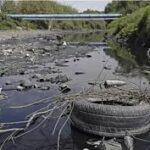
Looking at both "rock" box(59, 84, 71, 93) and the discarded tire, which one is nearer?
the discarded tire

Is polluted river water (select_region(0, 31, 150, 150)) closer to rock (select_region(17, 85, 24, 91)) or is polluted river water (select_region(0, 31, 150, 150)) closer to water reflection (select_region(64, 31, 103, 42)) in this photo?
rock (select_region(17, 85, 24, 91))

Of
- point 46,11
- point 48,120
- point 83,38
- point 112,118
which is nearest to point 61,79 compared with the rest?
point 48,120

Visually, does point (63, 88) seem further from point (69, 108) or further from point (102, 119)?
point (102, 119)

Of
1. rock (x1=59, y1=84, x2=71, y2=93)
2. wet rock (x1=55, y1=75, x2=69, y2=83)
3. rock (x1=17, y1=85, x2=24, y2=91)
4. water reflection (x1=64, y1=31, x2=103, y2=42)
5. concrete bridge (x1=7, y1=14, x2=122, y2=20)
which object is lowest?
water reflection (x1=64, y1=31, x2=103, y2=42)

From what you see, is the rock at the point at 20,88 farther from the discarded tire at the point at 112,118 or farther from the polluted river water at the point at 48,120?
the discarded tire at the point at 112,118

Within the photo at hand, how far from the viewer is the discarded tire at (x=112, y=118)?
11859 mm

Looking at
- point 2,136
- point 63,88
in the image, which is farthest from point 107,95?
point 63,88

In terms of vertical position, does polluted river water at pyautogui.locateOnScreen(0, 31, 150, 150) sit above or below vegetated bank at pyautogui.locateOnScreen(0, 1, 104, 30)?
above

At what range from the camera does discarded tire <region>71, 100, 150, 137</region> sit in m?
11.9

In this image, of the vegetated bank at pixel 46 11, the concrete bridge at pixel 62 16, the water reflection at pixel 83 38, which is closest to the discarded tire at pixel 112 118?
the water reflection at pixel 83 38

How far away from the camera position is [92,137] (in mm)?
12148

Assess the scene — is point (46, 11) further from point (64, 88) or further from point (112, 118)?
point (112, 118)

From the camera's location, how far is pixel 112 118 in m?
11.9

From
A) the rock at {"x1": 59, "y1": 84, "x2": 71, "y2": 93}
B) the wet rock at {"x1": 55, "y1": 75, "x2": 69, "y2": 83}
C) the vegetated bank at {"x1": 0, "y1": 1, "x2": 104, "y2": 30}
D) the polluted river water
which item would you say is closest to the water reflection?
the polluted river water
